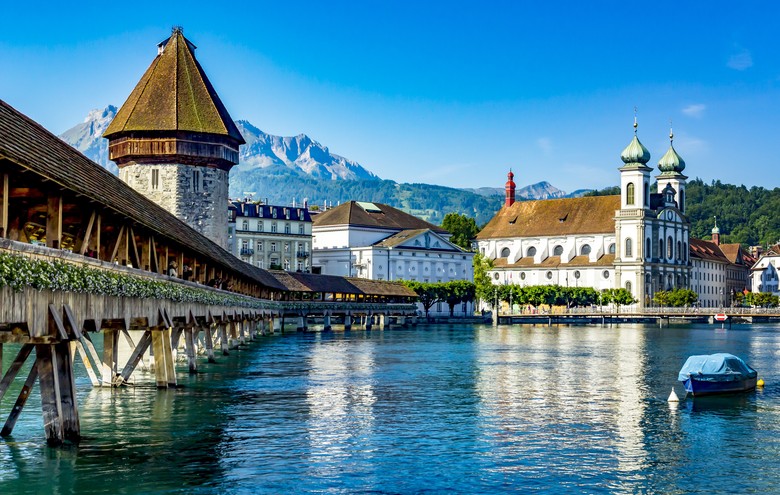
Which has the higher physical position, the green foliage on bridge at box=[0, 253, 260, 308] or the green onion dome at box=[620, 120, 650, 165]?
the green onion dome at box=[620, 120, 650, 165]

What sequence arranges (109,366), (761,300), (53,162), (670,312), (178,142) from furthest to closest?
(761,300) → (670,312) → (178,142) → (109,366) → (53,162)

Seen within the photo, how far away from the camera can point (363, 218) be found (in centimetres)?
16588

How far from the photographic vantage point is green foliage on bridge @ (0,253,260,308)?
20.9 m

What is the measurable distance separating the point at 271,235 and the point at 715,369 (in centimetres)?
11187

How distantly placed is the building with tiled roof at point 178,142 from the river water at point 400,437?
86.0 feet

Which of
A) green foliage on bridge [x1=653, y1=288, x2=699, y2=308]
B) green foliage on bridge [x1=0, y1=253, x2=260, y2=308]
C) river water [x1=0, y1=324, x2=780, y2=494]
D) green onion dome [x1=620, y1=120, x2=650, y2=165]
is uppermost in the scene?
green onion dome [x1=620, y1=120, x2=650, y2=165]

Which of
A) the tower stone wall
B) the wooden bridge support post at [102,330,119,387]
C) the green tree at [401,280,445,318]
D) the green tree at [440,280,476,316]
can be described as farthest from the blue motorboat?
the green tree at [440,280,476,316]

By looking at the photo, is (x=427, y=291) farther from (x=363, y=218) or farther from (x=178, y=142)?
(x=178, y=142)

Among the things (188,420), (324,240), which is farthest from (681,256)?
(188,420)

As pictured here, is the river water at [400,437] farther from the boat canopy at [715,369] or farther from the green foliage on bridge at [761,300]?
the green foliage on bridge at [761,300]

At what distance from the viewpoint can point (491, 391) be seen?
46031 millimetres

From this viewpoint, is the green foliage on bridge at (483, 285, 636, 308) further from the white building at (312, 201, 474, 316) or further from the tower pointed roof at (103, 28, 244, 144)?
the tower pointed roof at (103, 28, 244, 144)

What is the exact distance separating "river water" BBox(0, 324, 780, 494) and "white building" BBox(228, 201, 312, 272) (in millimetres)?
93200

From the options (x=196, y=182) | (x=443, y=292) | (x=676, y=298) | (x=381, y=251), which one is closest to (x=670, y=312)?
(x=676, y=298)
